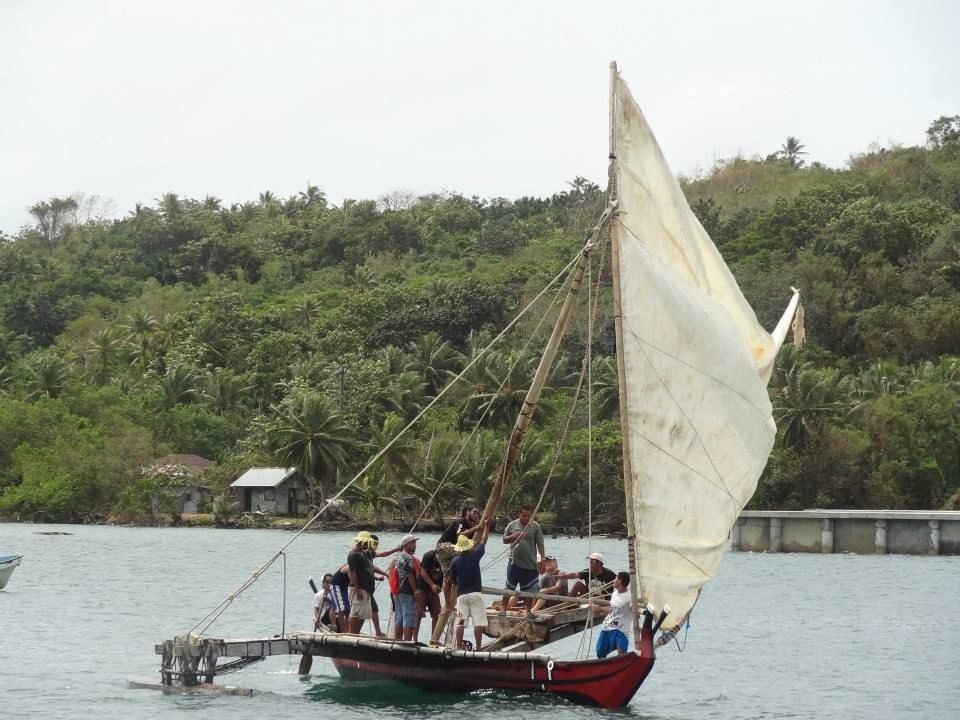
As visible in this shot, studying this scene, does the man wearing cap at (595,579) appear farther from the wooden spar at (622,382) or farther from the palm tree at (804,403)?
the palm tree at (804,403)

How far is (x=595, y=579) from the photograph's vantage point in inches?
1129

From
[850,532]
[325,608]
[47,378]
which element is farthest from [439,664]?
[47,378]

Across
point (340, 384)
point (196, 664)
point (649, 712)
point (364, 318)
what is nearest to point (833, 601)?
point (649, 712)

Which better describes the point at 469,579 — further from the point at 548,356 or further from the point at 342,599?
the point at 548,356

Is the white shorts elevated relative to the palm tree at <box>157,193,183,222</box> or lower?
lower

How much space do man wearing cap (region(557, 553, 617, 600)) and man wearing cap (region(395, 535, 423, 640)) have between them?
2.75 m

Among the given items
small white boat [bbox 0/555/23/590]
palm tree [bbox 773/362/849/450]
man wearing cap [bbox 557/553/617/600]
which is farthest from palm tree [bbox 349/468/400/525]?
man wearing cap [bbox 557/553/617/600]

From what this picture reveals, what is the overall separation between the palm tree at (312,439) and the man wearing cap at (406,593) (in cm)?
6825

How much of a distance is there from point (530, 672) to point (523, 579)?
2.47 m

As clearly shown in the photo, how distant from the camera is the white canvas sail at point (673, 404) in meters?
25.5

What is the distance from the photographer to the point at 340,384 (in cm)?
10675

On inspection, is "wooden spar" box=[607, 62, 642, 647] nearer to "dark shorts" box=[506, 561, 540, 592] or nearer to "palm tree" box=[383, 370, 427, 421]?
"dark shorts" box=[506, 561, 540, 592]

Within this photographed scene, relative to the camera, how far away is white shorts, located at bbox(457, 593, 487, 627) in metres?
27.2

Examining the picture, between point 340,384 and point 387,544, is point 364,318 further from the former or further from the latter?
point 387,544
